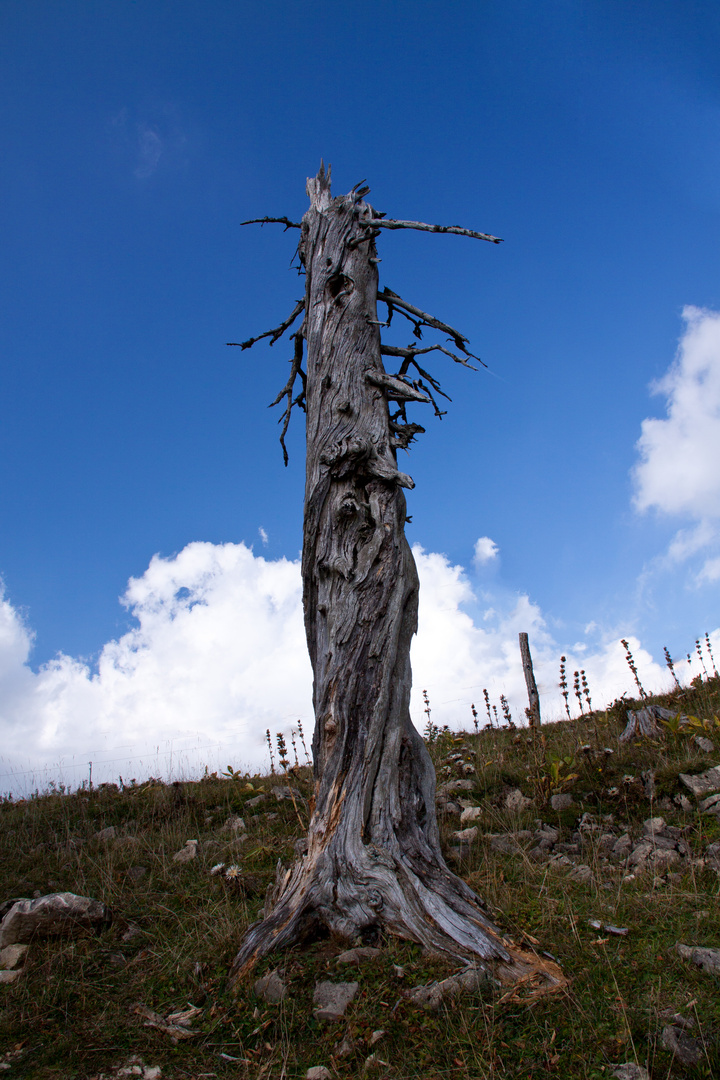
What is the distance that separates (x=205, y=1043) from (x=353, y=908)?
3.39 feet

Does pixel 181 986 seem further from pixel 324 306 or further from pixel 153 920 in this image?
pixel 324 306

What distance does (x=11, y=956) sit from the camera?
391 centimetres

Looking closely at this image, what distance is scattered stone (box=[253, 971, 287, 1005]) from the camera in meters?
3.18

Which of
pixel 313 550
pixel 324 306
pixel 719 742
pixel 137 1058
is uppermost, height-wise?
pixel 324 306

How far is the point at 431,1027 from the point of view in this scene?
2.80 meters

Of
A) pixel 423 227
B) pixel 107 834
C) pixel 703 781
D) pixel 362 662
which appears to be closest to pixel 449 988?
pixel 362 662

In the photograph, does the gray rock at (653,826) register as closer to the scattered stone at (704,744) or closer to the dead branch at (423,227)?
the scattered stone at (704,744)

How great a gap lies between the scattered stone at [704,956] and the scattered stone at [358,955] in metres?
1.60

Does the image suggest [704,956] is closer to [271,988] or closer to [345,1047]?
[345,1047]

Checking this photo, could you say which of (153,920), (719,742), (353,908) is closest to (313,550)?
(353,908)

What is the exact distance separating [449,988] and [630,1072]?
86 cm

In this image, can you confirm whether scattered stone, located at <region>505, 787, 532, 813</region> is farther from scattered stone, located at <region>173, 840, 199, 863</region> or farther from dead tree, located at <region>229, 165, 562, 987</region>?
scattered stone, located at <region>173, 840, 199, 863</region>

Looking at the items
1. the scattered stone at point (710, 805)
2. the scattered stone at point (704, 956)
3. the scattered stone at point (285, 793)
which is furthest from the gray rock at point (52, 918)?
the scattered stone at point (710, 805)

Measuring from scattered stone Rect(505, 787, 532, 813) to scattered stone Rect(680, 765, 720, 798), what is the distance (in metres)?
1.49
